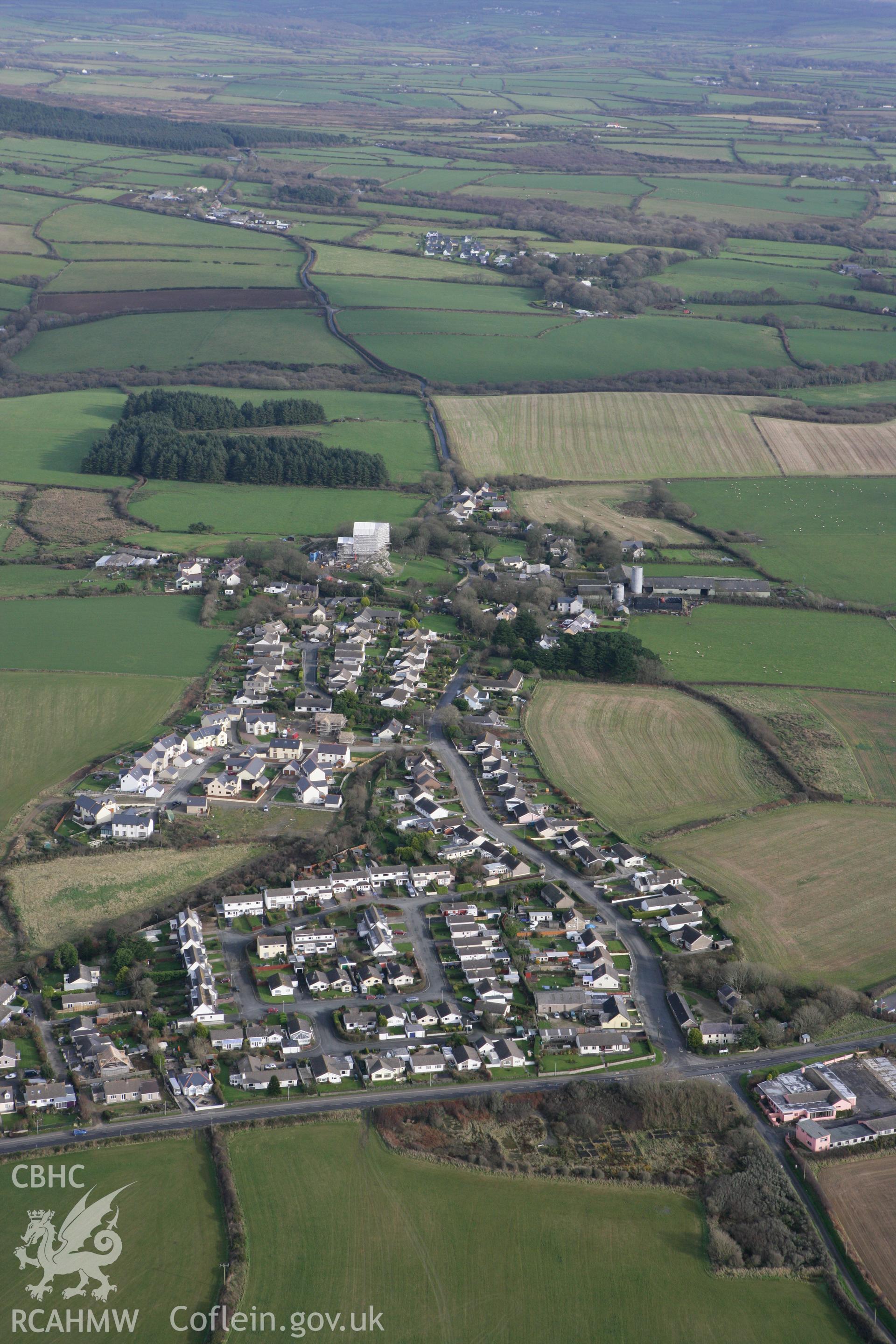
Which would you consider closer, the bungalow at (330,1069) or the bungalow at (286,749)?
the bungalow at (330,1069)

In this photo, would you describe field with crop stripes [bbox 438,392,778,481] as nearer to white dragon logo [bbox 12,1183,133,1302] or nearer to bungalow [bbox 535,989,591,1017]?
bungalow [bbox 535,989,591,1017]

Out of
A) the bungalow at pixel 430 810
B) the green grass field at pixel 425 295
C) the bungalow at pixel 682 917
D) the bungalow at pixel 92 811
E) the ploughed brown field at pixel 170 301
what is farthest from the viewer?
the green grass field at pixel 425 295

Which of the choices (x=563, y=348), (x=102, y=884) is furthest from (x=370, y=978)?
(x=563, y=348)

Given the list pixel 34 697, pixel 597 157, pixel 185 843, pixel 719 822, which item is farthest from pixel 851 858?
pixel 597 157

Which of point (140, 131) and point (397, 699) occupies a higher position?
point (140, 131)

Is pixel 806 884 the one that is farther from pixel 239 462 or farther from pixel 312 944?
pixel 239 462

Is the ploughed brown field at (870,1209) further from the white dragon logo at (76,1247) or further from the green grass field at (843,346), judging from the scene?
the green grass field at (843,346)

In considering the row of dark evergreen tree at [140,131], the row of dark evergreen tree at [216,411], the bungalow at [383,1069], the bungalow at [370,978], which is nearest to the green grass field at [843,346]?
the row of dark evergreen tree at [216,411]
